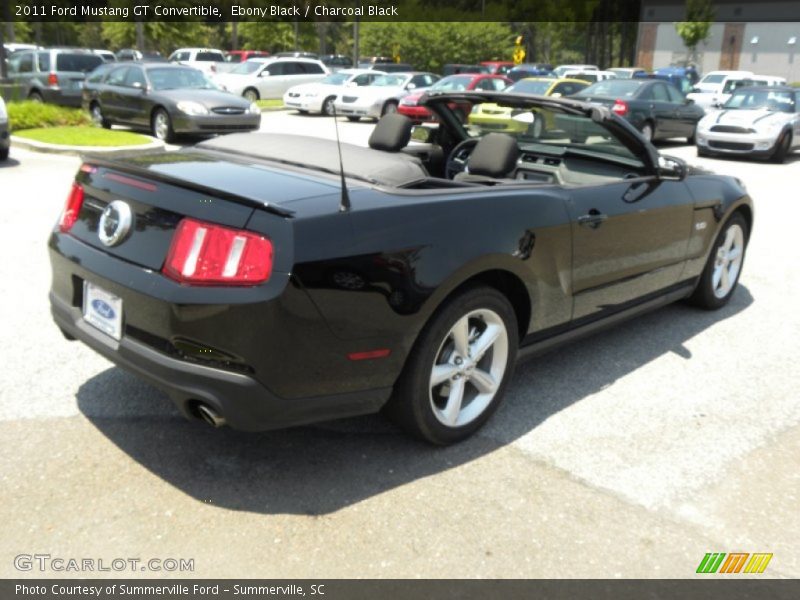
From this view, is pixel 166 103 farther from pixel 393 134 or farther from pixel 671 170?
pixel 671 170

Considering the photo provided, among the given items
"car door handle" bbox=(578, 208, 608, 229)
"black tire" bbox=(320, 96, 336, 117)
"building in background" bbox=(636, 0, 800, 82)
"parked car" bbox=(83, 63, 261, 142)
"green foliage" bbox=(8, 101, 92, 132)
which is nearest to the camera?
"car door handle" bbox=(578, 208, 608, 229)

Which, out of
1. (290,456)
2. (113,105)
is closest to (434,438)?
(290,456)

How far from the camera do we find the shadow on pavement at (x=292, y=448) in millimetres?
3141

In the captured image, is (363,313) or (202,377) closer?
(202,377)

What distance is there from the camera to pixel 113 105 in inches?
651

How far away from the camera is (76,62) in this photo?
21.0 m

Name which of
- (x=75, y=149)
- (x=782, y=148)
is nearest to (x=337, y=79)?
(x=75, y=149)

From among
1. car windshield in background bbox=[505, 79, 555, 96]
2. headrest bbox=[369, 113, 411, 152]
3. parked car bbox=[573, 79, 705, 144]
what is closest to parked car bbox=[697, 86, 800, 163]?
parked car bbox=[573, 79, 705, 144]

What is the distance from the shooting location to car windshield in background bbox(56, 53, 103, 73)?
20.6 meters

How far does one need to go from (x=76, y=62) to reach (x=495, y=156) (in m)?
20.2

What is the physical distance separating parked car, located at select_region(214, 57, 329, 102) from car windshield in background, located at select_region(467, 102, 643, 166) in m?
21.7

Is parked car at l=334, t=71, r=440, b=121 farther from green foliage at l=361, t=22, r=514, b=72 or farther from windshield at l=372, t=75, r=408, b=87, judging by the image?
green foliage at l=361, t=22, r=514, b=72

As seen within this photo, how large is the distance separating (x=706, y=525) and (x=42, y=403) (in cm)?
304

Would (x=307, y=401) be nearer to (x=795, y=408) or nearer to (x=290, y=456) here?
(x=290, y=456)
